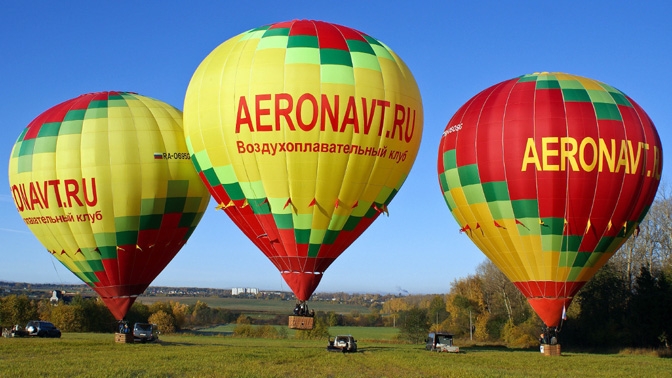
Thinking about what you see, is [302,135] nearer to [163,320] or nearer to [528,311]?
[528,311]

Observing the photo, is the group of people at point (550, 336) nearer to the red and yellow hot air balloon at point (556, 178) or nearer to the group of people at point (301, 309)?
the red and yellow hot air balloon at point (556, 178)

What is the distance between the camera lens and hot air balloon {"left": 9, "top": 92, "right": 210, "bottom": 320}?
79.4 ft

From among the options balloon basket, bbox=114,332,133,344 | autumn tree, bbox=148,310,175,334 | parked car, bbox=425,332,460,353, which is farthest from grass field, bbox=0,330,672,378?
autumn tree, bbox=148,310,175,334

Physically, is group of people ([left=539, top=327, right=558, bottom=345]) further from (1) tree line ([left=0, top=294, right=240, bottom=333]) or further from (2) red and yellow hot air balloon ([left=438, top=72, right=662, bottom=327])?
(1) tree line ([left=0, top=294, right=240, bottom=333])

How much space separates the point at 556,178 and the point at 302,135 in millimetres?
8400

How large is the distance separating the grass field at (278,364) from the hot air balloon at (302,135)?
9.62ft

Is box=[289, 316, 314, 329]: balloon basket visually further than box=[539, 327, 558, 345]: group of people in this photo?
No

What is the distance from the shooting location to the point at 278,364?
21844mm

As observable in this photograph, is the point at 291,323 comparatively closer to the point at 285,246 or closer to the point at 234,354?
the point at 285,246

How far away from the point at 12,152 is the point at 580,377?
20.8m

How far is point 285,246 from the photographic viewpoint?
20.2 metres

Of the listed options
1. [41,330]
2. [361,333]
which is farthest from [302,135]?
[361,333]

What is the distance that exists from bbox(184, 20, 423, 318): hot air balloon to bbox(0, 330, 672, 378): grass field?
2933 mm

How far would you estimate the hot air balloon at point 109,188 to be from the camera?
2419cm
